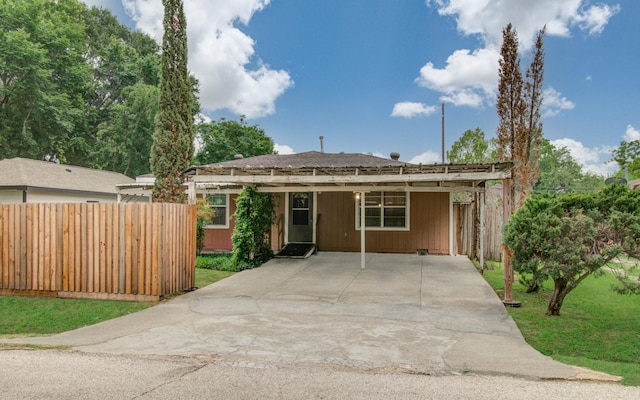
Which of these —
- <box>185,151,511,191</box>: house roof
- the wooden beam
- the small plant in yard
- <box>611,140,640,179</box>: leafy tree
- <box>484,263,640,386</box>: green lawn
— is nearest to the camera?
<box>484,263,640,386</box>: green lawn

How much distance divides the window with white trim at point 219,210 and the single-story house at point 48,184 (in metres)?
6.54

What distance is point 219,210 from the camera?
14.9m

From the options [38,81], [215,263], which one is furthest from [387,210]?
[38,81]

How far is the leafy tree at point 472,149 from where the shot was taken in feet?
74.0

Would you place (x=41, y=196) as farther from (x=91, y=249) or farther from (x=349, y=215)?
(x=349, y=215)

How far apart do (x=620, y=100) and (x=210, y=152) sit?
26.5 meters

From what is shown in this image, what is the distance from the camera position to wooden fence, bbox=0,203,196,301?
7.40m

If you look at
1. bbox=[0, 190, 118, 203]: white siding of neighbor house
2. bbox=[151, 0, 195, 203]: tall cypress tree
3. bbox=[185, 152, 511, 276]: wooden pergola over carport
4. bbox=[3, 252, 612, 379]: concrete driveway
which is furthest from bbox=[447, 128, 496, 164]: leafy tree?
bbox=[0, 190, 118, 203]: white siding of neighbor house

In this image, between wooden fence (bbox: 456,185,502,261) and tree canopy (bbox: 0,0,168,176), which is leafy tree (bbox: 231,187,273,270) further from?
tree canopy (bbox: 0,0,168,176)

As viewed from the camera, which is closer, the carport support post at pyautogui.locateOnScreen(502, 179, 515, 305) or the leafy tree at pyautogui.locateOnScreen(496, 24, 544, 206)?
the carport support post at pyautogui.locateOnScreen(502, 179, 515, 305)

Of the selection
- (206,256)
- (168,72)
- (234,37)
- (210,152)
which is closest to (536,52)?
(168,72)

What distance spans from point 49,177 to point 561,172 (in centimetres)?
3731

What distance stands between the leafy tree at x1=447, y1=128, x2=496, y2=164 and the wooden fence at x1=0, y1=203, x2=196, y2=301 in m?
18.8

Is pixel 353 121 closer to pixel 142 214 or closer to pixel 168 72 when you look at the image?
pixel 168 72
